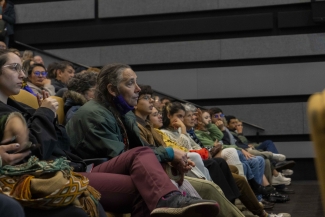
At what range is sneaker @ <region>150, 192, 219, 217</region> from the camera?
2.73 metres

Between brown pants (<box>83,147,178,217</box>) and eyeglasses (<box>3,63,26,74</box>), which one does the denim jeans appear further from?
eyeglasses (<box>3,63,26,74</box>)

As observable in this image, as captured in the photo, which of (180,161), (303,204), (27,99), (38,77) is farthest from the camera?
(303,204)

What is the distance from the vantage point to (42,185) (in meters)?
2.34

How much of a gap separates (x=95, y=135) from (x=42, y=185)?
103cm

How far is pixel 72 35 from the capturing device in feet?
31.7

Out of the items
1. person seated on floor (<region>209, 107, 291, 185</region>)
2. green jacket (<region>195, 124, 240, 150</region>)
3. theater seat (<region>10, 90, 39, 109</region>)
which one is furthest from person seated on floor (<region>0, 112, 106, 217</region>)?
person seated on floor (<region>209, 107, 291, 185</region>)

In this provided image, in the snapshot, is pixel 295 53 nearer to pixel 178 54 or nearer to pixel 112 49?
pixel 178 54

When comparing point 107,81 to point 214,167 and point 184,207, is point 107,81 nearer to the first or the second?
point 184,207

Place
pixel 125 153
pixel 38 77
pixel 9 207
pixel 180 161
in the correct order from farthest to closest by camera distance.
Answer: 1. pixel 38 77
2. pixel 180 161
3. pixel 125 153
4. pixel 9 207

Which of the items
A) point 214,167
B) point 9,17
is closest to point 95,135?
point 214,167

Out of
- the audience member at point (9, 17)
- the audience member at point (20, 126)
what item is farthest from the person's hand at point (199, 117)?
A: the audience member at point (20, 126)

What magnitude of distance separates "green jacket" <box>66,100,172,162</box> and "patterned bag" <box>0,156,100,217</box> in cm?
87

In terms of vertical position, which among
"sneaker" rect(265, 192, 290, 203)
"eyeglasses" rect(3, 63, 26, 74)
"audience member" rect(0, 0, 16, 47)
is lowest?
"sneaker" rect(265, 192, 290, 203)

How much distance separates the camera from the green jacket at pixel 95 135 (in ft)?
10.9
